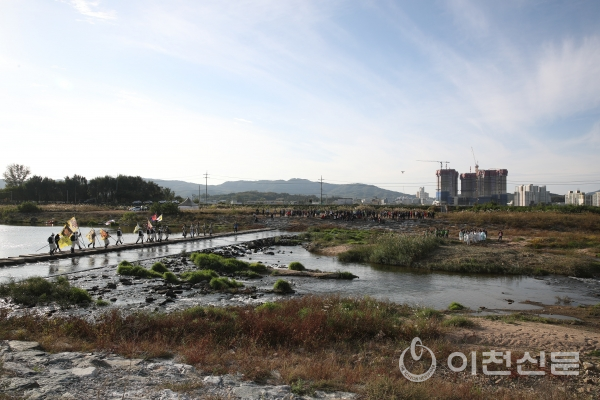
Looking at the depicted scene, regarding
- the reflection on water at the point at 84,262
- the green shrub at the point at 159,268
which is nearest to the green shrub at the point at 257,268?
the green shrub at the point at 159,268

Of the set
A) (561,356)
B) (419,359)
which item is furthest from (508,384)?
(561,356)

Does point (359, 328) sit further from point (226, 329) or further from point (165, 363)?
point (165, 363)

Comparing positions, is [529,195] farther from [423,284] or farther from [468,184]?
[423,284]

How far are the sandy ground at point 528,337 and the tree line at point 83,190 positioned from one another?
134 meters

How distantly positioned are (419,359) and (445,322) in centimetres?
495

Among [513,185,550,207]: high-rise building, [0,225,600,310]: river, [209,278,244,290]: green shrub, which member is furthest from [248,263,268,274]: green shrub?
[513,185,550,207]: high-rise building

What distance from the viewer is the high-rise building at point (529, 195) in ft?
553

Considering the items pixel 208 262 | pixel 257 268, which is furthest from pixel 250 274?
pixel 208 262

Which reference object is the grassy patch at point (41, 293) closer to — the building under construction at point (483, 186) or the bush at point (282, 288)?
the bush at point (282, 288)

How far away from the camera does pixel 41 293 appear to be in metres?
19.4

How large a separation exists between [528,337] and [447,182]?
179057 mm

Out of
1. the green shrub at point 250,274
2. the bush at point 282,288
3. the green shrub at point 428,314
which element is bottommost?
the green shrub at point 250,274

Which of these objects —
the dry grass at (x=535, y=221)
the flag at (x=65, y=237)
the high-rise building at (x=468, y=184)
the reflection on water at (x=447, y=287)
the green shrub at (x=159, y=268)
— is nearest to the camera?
the reflection on water at (x=447, y=287)

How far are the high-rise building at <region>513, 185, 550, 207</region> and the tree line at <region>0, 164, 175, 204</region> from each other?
144 m
